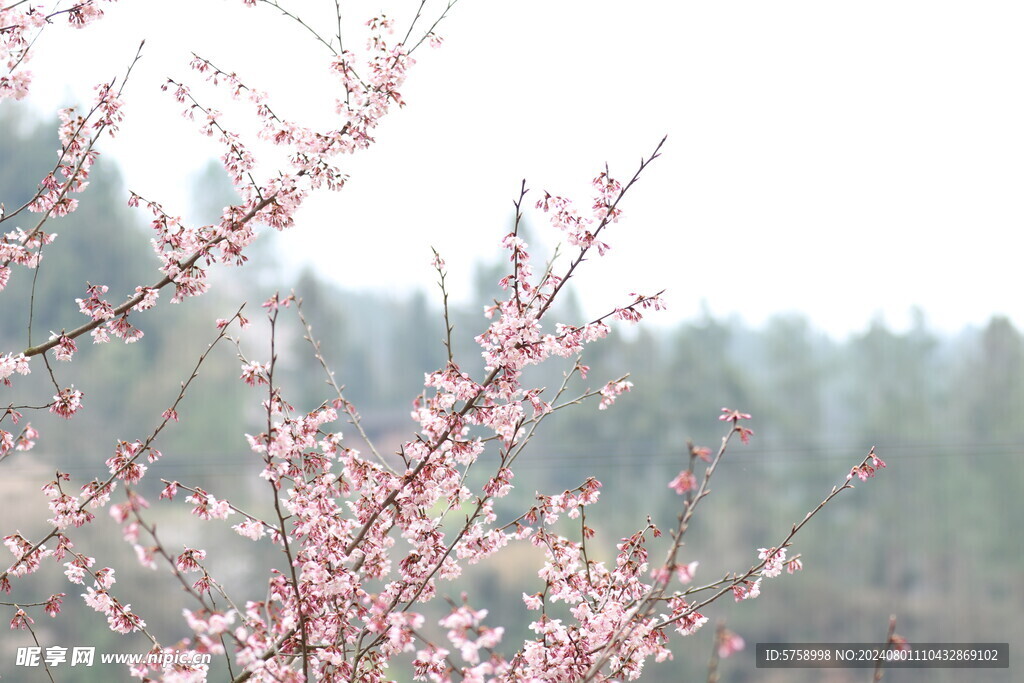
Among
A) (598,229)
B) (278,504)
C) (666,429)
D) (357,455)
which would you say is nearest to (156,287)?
(357,455)

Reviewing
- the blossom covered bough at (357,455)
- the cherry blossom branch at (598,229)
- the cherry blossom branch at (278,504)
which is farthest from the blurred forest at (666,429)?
the cherry blossom branch at (278,504)

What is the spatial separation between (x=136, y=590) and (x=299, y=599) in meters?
4.57

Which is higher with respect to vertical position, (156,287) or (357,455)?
(156,287)

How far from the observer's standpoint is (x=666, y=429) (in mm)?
5508

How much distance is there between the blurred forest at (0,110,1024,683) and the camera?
5.12 m

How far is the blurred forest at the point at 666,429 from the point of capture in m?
5.12

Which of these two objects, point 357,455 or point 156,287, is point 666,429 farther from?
point 156,287

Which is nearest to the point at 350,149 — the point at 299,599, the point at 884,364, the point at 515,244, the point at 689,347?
the point at 515,244

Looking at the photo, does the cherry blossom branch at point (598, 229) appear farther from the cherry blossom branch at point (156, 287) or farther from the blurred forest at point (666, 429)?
the blurred forest at point (666, 429)

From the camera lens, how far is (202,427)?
5312 millimetres

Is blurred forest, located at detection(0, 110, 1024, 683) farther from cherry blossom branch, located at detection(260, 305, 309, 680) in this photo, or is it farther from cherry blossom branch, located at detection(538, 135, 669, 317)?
cherry blossom branch, located at detection(260, 305, 309, 680)

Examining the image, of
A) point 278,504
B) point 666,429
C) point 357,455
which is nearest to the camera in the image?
point 278,504

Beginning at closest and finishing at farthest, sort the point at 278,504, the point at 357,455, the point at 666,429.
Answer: the point at 278,504 < the point at 357,455 < the point at 666,429

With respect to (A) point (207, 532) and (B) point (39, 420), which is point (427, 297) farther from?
(B) point (39, 420)
